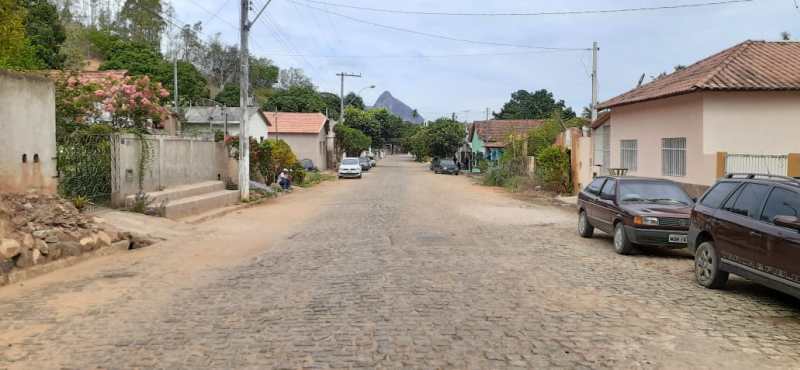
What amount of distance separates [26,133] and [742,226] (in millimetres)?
11764

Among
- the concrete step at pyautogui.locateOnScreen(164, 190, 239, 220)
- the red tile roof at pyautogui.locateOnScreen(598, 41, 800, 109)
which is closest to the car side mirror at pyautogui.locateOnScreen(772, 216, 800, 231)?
the red tile roof at pyautogui.locateOnScreen(598, 41, 800, 109)

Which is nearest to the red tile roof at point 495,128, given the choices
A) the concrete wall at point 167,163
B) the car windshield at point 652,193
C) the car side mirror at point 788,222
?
the concrete wall at point 167,163

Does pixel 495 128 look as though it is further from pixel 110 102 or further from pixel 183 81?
pixel 110 102

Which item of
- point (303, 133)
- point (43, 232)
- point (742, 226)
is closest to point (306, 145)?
point (303, 133)

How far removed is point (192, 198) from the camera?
20.0 m

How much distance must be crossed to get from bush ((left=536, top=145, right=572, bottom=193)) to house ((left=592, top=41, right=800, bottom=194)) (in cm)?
789

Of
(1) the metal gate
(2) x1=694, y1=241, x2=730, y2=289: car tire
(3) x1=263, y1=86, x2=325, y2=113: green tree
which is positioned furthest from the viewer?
(3) x1=263, y1=86, x2=325, y2=113: green tree

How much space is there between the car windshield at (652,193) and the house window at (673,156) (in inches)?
276

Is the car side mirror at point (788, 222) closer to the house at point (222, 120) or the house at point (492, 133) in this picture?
the house at point (222, 120)

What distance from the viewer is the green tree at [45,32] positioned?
4647cm

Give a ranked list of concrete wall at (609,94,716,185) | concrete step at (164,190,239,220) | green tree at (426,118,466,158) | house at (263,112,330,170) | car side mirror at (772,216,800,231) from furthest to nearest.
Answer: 1. green tree at (426,118,466,158)
2. house at (263,112,330,170)
3. concrete wall at (609,94,716,185)
4. concrete step at (164,190,239,220)
5. car side mirror at (772,216,800,231)

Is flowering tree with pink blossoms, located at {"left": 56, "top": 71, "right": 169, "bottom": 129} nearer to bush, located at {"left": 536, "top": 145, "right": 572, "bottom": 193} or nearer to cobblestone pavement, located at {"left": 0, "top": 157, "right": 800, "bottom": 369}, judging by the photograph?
cobblestone pavement, located at {"left": 0, "top": 157, "right": 800, "bottom": 369}

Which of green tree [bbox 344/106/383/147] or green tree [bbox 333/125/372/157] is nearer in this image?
green tree [bbox 333/125/372/157]

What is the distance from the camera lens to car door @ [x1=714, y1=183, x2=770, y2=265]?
26.2 ft
